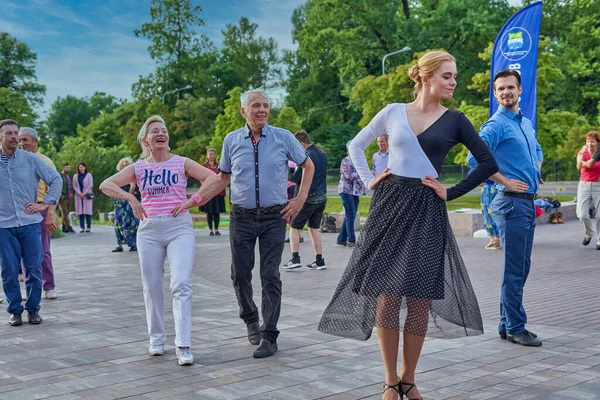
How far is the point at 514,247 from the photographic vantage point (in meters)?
6.21

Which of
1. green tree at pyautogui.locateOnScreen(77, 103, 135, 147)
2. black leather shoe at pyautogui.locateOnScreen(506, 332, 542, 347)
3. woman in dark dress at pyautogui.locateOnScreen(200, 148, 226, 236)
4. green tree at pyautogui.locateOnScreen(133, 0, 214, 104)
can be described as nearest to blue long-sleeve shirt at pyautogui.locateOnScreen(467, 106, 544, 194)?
black leather shoe at pyautogui.locateOnScreen(506, 332, 542, 347)

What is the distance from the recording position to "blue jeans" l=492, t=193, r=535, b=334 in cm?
618

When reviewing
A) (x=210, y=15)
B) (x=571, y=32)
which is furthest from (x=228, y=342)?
(x=210, y=15)

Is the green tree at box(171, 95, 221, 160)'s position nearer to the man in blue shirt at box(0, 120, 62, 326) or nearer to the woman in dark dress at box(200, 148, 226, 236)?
the woman in dark dress at box(200, 148, 226, 236)

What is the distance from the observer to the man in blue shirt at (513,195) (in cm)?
616

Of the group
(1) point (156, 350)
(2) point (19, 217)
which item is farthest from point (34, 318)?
(1) point (156, 350)

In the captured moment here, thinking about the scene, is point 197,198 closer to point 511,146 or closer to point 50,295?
point 511,146

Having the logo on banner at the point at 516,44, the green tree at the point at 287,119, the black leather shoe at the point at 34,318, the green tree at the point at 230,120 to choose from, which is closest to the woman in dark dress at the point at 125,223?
the black leather shoe at the point at 34,318

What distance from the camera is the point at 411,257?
446 centimetres

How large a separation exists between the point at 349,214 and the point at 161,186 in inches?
353

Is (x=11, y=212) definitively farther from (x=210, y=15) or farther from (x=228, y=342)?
(x=210, y=15)

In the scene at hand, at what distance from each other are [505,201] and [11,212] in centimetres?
474

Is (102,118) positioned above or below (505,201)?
above

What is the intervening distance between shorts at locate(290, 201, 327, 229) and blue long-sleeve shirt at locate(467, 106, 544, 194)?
5543 mm
